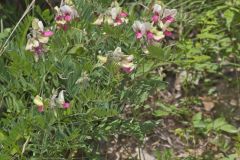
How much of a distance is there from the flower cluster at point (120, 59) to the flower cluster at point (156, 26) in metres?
0.09

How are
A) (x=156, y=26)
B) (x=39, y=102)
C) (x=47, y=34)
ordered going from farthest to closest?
(x=156, y=26) < (x=47, y=34) < (x=39, y=102)

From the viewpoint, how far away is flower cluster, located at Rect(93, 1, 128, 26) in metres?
1.97

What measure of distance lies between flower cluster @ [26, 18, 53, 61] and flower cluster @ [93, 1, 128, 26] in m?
0.18

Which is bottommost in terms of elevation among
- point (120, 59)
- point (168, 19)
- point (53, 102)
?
point (53, 102)

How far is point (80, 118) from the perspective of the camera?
1932mm

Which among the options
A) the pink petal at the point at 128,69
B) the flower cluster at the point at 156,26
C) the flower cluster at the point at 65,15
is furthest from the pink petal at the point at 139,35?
the flower cluster at the point at 65,15

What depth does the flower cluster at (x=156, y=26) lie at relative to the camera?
76.2 inches

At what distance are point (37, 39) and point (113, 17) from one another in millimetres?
265

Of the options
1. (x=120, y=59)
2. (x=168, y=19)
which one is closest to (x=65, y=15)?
(x=120, y=59)

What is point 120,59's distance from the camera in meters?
1.90

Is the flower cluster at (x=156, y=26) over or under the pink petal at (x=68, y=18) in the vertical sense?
under

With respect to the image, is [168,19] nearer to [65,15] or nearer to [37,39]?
[65,15]

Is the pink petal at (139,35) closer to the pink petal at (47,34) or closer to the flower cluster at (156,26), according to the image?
the flower cluster at (156,26)

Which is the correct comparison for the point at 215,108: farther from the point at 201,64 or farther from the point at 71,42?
the point at 71,42
